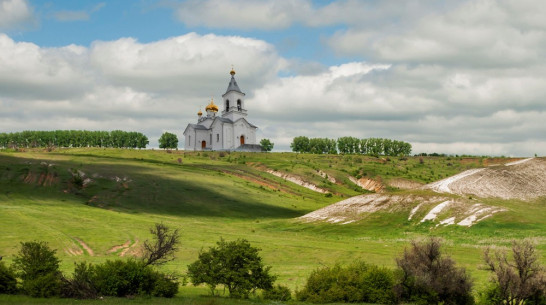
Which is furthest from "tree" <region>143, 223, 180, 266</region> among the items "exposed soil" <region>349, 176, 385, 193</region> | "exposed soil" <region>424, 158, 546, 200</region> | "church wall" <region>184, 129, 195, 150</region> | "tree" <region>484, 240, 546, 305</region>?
"church wall" <region>184, 129, 195, 150</region>

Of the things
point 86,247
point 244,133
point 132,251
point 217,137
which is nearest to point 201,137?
point 217,137

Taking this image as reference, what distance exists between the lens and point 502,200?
72.8m

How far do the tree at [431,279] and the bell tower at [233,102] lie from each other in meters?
161

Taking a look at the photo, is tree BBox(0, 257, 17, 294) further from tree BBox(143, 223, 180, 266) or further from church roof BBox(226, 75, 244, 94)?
church roof BBox(226, 75, 244, 94)

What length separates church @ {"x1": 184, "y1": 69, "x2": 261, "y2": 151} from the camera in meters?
187

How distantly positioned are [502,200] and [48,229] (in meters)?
62.0

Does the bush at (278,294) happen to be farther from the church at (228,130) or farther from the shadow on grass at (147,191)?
the church at (228,130)

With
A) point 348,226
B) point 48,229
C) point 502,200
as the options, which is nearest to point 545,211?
point 502,200

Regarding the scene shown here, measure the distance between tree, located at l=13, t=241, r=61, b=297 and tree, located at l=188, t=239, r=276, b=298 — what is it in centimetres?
877

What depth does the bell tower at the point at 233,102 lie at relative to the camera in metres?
190

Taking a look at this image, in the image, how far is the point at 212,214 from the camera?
89000mm

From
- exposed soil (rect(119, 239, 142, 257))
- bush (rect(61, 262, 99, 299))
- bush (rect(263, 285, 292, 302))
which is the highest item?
bush (rect(61, 262, 99, 299))

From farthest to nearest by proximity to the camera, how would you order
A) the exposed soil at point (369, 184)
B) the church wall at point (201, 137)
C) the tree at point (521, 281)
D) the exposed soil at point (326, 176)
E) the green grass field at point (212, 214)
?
the church wall at point (201, 137)
the exposed soil at point (326, 176)
the exposed soil at point (369, 184)
the green grass field at point (212, 214)
the tree at point (521, 281)

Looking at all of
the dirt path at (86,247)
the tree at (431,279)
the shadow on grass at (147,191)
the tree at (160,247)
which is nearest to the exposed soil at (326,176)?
the shadow on grass at (147,191)
